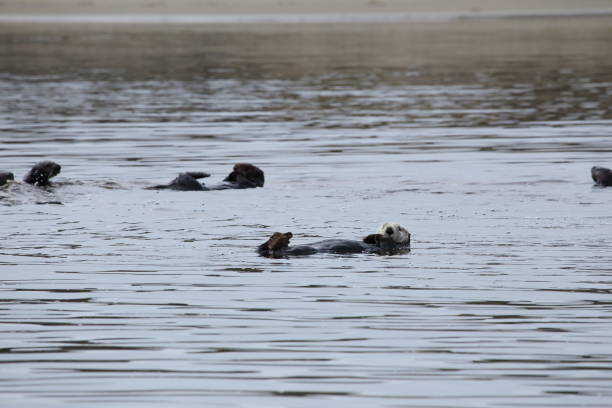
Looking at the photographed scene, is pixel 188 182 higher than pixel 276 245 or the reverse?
the reverse

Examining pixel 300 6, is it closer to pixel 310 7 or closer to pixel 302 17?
pixel 310 7

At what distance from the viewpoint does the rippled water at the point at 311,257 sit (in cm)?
609

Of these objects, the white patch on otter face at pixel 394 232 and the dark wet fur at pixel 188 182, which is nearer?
the white patch on otter face at pixel 394 232

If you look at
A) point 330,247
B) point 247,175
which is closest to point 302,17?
point 247,175

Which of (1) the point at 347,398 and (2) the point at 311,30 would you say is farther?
(2) the point at 311,30

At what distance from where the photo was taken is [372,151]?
17.5 meters

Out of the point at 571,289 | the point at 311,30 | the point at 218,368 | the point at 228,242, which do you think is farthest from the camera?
the point at 311,30

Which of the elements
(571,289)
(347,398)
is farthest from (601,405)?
(571,289)

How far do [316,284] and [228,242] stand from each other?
79.0 inches

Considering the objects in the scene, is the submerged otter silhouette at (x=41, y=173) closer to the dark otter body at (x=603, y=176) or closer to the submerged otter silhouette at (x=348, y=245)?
the submerged otter silhouette at (x=348, y=245)

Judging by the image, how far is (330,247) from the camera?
9805mm

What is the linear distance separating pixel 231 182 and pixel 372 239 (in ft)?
13.3

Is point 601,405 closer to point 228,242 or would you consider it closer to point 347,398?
point 347,398

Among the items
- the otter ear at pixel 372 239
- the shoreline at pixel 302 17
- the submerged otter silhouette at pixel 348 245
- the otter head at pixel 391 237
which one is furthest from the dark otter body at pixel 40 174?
the shoreline at pixel 302 17
